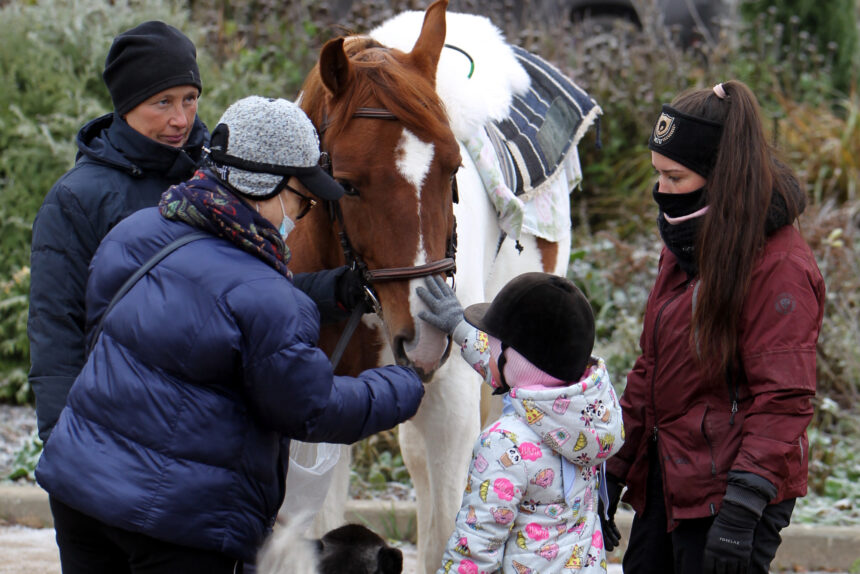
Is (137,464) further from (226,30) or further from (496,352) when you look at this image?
(226,30)

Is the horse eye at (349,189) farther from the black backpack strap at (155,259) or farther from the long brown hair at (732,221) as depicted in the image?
the long brown hair at (732,221)

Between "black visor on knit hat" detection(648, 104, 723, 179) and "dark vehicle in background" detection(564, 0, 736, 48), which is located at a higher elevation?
"black visor on knit hat" detection(648, 104, 723, 179)

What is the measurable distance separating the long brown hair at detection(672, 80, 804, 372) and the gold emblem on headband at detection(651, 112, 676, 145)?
0.29ft

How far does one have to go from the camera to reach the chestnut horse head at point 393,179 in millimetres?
2646

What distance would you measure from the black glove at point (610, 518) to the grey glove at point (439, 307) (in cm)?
63

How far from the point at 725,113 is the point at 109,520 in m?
1.80

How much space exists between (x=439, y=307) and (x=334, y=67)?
2.45 ft

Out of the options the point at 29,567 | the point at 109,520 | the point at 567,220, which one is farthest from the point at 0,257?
the point at 109,520

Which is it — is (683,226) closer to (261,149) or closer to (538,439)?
(538,439)

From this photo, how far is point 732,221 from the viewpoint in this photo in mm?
2494

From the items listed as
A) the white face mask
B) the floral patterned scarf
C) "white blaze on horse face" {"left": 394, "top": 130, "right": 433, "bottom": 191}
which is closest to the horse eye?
"white blaze on horse face" {"left": 394, "top": 130, "right": 433, "bottom": 191}

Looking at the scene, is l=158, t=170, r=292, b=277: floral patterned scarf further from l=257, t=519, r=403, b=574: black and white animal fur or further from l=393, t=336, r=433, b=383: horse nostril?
l=257, t=519, r=403, b=574: black and white animal fur

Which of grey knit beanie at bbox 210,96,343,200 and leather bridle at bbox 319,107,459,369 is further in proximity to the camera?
leather bridle at bbox 319,107,459,369

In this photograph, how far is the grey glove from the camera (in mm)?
2596
